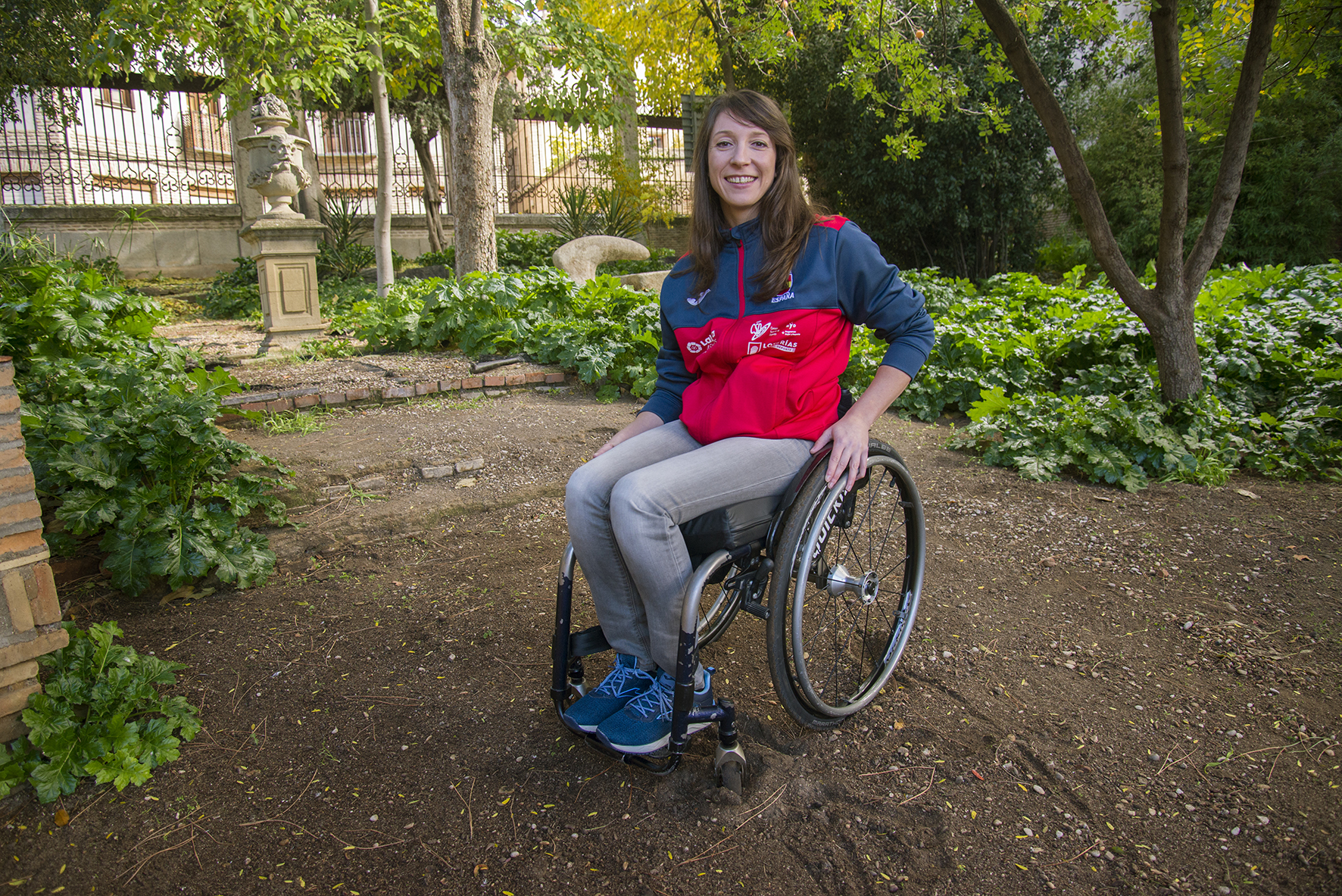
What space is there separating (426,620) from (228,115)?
770 cm

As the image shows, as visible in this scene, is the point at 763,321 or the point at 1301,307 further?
the point at 1301,307

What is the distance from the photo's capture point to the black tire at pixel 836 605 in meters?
1.64

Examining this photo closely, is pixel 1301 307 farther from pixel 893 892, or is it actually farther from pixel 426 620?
pixel 426 620

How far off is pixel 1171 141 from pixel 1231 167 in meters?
0.38

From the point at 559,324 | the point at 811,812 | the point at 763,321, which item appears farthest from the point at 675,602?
the point at 559,324

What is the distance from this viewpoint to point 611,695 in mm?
1860

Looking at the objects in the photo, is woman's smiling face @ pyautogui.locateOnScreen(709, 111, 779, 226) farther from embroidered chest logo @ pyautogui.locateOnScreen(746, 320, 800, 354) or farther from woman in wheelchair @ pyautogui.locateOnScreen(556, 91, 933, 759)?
embroidered chest logo @ pyautogui.locateOnScreen(746, 320, 800, 354)

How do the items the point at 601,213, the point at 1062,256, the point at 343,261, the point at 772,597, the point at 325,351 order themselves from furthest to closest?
1. the point at 601,213
2. the point at 343,261
3. the point at 1062,256
4. the point at 325,351
5. the point at 772,597

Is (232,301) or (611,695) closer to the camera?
(611,695)

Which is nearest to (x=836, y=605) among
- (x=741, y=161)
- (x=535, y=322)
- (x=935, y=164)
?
(x=741, y=161)

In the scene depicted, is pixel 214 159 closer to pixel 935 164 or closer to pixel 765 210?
pixel 935 164

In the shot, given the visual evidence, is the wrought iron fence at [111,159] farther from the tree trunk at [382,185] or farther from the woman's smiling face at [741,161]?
the woman's smiling face at [741,161]

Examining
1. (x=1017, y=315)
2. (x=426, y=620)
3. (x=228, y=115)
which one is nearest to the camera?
(x=426, y=620)

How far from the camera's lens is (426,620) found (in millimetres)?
2508
